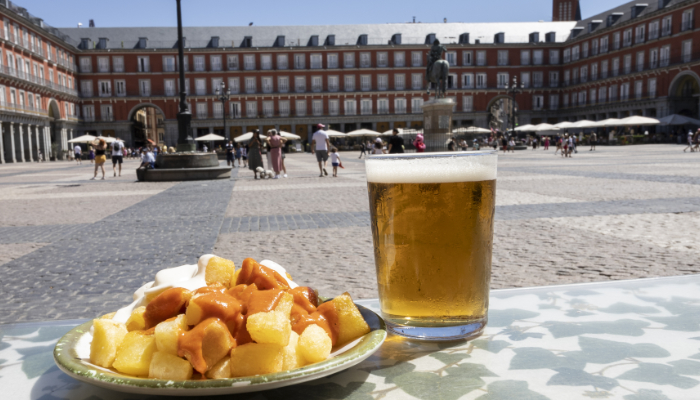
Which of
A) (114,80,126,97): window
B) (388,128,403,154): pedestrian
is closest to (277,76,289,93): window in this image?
(114,80,126,97): window

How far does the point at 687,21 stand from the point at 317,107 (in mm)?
33116

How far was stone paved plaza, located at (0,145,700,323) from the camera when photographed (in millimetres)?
3410

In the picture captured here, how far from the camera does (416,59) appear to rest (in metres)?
57.3

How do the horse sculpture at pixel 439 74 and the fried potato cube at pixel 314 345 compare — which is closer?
the fried potato cube at pixel 314 345

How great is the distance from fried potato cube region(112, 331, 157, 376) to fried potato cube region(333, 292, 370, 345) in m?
0.29

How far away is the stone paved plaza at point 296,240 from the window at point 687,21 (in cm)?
3957

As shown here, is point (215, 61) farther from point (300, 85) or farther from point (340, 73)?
point (340, 73)

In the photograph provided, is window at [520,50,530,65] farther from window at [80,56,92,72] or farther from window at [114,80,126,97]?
window at [80,56,92,72]

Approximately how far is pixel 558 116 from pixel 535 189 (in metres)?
54.2

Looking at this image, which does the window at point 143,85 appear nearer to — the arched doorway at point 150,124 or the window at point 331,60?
the arched doorway at point 150,124

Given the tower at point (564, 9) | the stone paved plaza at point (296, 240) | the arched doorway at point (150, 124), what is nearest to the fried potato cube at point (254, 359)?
the stone paved plaza at point (296, 240)

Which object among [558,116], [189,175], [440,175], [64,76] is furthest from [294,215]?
[558,116]

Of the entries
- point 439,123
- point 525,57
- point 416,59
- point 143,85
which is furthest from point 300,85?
point 439,123

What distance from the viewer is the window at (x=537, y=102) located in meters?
58.8
